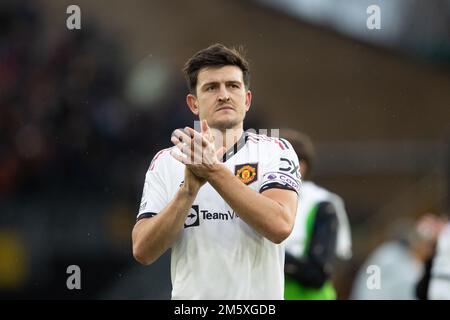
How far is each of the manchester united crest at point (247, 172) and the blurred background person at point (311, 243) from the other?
2426 millimetres

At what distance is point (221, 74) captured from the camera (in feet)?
13.8

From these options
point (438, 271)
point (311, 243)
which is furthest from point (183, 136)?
point (438, 271)

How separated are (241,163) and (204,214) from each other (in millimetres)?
285

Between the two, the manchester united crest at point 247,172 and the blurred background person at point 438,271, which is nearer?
the manchester united crest at point 247,172

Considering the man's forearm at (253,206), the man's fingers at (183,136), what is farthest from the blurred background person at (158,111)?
the man's fingers at (183,136)

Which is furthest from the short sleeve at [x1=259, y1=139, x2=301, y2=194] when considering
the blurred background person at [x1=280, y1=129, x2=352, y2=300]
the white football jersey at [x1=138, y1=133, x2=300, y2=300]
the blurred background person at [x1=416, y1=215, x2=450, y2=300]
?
the blurred background person at [x1=416, y1=215, x2=450, y2=300]

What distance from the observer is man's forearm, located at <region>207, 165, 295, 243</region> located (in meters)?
3.82

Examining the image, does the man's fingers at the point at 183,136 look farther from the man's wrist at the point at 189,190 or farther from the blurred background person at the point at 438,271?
the blurred background person at the point at 438,271

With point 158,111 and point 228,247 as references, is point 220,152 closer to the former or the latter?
point 228,247

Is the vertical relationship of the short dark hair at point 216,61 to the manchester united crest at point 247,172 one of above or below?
above

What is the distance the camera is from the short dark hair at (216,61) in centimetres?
424

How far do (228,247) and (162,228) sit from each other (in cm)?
32

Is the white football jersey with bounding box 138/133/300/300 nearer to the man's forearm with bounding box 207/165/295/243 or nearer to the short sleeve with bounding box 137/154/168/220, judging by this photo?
the short sleeve with bounding box 137/154/168/220

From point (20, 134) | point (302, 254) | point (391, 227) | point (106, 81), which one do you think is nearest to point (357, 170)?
point (391, 227)
